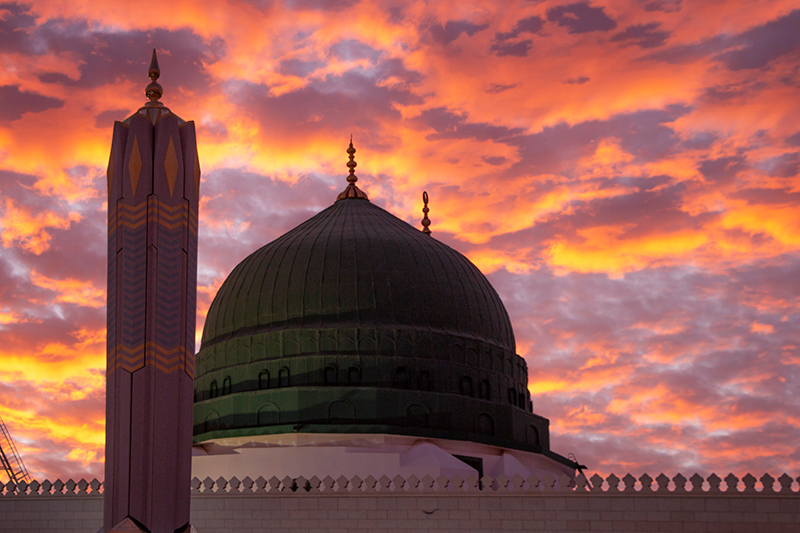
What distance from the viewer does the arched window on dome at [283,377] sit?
32.7 meters

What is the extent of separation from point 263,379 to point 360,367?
3.42m

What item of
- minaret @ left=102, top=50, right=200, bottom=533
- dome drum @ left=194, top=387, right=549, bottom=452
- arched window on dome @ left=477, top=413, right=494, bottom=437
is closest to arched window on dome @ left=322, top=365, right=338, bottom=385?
dome drum @ left=194, top=387, right=549, bottom=452

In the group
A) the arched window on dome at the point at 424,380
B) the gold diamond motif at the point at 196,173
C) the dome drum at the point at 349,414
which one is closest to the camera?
the gold diamond motif at the point at 196,173

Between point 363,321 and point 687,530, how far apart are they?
13.8m

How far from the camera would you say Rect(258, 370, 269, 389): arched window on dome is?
3308 centimetres

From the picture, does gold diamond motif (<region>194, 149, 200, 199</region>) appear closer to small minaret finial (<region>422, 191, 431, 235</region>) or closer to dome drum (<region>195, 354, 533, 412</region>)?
dome drum (<region>195, 354, 533, 412</region>)

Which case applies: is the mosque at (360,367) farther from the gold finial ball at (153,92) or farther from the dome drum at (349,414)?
the gold finial ball at (153,92)

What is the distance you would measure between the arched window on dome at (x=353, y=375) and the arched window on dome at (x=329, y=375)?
0.44 meters

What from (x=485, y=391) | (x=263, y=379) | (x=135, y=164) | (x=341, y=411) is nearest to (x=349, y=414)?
(x=341, y=411)

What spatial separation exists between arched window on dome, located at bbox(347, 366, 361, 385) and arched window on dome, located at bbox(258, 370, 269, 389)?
2.87m

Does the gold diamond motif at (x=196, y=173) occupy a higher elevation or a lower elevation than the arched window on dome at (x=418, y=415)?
higher

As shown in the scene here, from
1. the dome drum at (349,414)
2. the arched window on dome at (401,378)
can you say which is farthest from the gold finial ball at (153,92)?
the arched window on dome at (401,378)

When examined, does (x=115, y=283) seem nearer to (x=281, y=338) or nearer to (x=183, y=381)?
(x=183, y=381)

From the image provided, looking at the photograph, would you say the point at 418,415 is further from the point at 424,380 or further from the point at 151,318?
the point at 151,318
